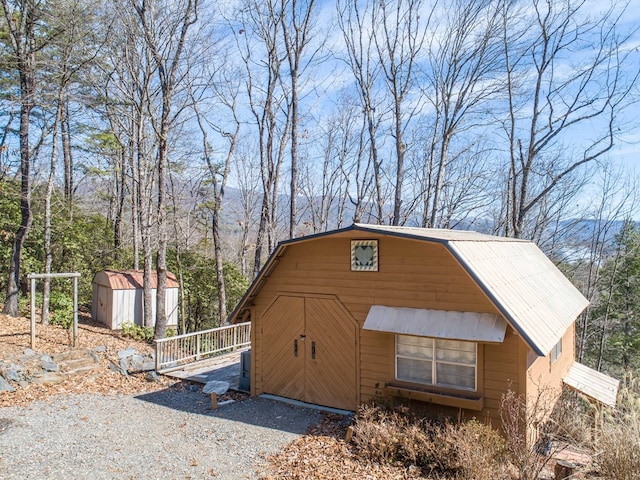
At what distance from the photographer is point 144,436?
23.2 ft

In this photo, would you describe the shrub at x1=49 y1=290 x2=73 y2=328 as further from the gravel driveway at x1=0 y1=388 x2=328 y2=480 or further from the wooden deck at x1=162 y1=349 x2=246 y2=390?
the gravel driveway at x1=0 y1=388 x2=328 y2=480

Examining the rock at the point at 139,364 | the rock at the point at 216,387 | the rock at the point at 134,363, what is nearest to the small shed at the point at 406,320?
the rock at the point at 216,387

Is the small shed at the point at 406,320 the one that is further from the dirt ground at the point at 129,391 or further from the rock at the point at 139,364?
the rock at the point at 139,364

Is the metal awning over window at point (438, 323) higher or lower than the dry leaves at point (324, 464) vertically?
higher

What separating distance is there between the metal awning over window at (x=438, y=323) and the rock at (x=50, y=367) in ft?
24.6

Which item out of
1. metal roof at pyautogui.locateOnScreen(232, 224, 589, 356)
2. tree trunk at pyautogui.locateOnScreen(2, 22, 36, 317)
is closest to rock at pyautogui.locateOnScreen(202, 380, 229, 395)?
metal roof at pyautogui.locateOnScreen(232, 224, 589, 356)

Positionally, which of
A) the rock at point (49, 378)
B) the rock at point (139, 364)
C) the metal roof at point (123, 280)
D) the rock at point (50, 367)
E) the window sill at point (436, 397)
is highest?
Answer: the metal roof at point (123, 280)

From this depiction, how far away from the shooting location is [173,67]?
14164 mm

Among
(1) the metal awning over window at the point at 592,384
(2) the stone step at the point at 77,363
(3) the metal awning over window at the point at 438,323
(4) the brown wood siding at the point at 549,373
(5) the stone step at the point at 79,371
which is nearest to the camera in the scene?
(3) the metal awning over window at the point at 438,323

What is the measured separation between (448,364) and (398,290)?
1.52m

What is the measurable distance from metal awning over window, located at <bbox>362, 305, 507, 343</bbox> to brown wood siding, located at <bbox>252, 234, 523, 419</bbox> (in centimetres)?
15

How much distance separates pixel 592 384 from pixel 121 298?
14540 millimetres

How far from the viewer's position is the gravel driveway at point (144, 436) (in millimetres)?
5895

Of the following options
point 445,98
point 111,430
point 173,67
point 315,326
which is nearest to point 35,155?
point 173,67
